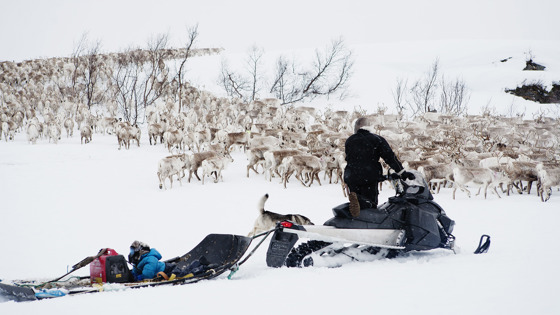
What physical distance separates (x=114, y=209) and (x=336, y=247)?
24.8 ft

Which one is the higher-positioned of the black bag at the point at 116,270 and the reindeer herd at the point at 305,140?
the reindeer herd at the point at 305,140

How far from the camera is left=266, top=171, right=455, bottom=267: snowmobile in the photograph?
536cm

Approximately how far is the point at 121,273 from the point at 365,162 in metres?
3.45

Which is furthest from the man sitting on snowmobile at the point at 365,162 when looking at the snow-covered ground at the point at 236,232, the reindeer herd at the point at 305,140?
the reindeer herd at the point at 305,140

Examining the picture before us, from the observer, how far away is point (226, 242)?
18.7ft

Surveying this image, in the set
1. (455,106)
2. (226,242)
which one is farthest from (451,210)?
(455,106)

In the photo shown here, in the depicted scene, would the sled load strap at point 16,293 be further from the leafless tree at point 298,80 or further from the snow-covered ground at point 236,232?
the leafless tree at point 298,80

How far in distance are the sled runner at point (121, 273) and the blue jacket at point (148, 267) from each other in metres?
0.16

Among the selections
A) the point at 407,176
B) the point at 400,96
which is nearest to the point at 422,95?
the point at 400,96

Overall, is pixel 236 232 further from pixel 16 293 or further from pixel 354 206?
pixel 16 293

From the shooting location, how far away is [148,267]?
510 centimetres

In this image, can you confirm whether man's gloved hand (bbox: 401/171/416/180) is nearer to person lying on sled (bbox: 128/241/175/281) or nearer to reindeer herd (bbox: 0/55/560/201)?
reindeer herd (bbox: 0/55/560/201)

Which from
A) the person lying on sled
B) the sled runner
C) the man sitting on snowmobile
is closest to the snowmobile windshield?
the man sitting on snowmobile

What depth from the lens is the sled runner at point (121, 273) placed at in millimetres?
4441
